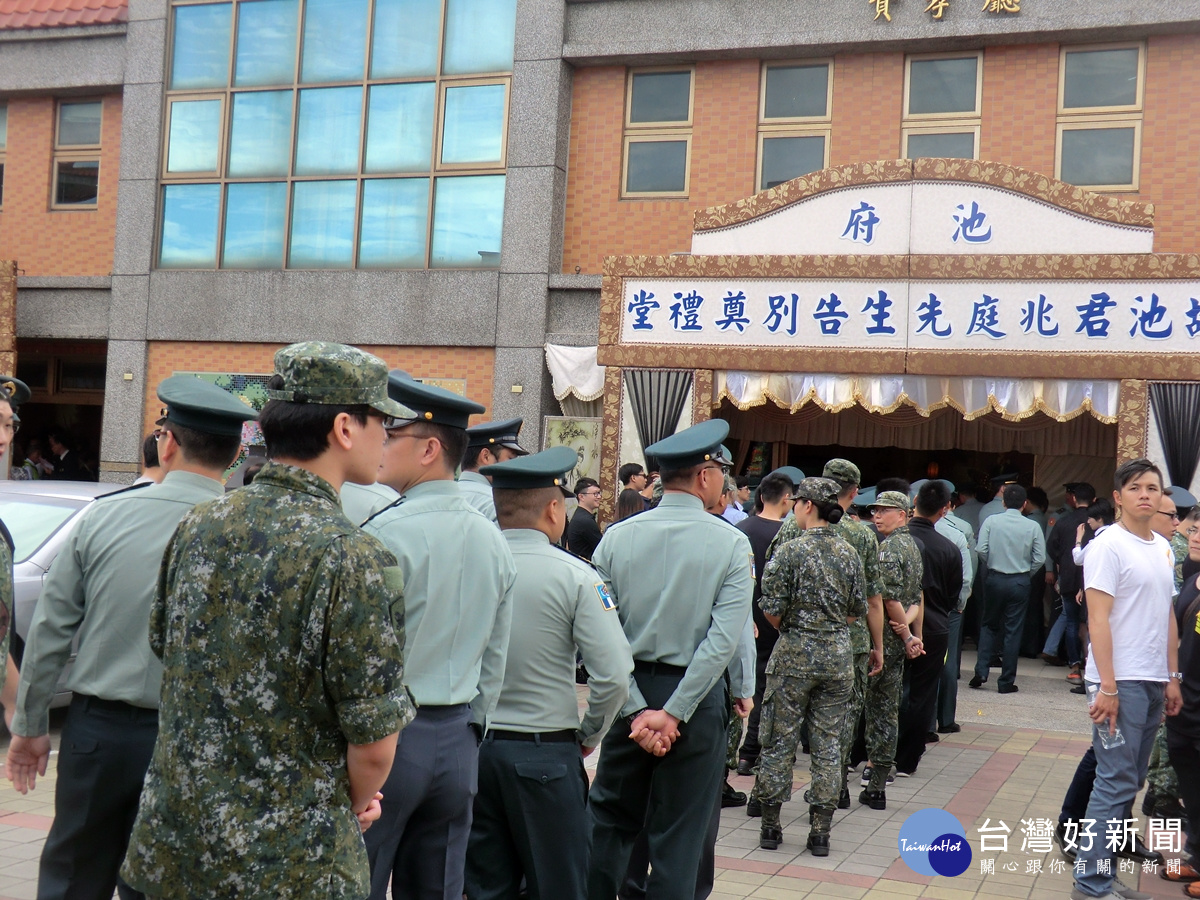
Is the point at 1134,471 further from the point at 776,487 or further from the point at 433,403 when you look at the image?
the point at 433,403

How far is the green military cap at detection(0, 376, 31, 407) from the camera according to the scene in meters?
3.88

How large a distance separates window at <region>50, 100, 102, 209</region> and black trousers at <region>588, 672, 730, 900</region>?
14.4 metres

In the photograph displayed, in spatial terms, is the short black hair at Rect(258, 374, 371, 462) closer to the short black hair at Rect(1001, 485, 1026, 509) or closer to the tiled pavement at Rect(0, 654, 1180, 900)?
the tiled pavement at Rect(0, 654, 1180, 900)

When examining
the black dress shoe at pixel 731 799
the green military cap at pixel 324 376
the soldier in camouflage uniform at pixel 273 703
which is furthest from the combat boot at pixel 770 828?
the green military cap at pixel 324 376

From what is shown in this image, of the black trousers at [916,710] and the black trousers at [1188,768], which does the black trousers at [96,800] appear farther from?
the black trousers at [916,710]

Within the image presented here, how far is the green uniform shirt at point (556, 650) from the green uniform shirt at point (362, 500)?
1735 mm

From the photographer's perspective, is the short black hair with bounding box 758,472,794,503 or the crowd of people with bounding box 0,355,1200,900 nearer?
the crowd of people with bounding box 0,355,1200,900

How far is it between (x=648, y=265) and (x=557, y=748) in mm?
8738

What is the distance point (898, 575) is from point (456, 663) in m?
4.47

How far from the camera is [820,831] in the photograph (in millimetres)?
5676

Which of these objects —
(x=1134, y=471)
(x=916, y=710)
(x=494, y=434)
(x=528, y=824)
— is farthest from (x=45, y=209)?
(x=1134, y=471)

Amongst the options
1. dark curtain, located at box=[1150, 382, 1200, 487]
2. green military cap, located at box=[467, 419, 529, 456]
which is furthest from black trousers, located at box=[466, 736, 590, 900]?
dark curtain, located at box=[1150, 382, 1200, 487]

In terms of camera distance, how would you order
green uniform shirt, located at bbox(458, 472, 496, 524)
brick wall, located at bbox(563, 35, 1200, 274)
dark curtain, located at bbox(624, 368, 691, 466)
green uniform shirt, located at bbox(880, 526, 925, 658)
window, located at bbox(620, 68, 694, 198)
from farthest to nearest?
window, located at bbox(620, 68, 694, 198)
brick wall, located at bbox(563, 35, 1200, 274)
dark curtain, located at bbox(624, 368, 691, 466)
green uniform shirt, located at bbox(880, 526, 925, 658)
green uniform shirt, located at bbox(458, 472, 496, 524)

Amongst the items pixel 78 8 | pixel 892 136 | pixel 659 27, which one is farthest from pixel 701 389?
pixel 78 8
